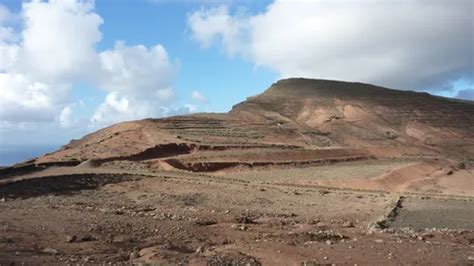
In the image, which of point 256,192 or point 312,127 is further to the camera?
point 312,127

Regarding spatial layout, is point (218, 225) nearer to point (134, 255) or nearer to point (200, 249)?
point (200, 249)

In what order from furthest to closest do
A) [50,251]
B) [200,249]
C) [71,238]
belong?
[71,238] → [200,249] → [50,251]

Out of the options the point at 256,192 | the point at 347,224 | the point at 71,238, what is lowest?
the point at 347,224

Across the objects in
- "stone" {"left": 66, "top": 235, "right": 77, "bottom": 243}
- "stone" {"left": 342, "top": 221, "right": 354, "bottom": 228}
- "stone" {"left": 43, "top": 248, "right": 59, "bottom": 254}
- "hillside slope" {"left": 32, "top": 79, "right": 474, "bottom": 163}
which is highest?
"hillside slope" {"left": 32, "top": 79, "right": 474, "bottom": 163}

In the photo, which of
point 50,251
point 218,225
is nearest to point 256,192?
point 218,225

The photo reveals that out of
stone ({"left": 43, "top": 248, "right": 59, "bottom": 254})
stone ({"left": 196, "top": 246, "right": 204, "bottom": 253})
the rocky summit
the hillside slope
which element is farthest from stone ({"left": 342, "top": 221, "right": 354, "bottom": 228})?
the hillside slope

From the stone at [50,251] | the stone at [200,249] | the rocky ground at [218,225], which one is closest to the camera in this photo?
the stone at [50,251]

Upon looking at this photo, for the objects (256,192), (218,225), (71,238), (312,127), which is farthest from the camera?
(312,127)

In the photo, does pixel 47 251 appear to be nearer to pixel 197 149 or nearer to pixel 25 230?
pixel 25 230

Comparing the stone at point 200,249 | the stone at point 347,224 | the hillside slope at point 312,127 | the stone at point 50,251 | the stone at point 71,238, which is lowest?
the stone at point 347,224

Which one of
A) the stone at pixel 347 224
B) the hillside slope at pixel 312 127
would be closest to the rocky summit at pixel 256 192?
the stone at pixel 347 224

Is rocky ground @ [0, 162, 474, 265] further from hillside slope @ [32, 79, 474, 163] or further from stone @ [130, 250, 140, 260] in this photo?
hillside slope @ [32, 79, 474, 163]

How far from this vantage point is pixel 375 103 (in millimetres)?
66562

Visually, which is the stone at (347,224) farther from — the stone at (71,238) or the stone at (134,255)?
the stone at (71,238)
